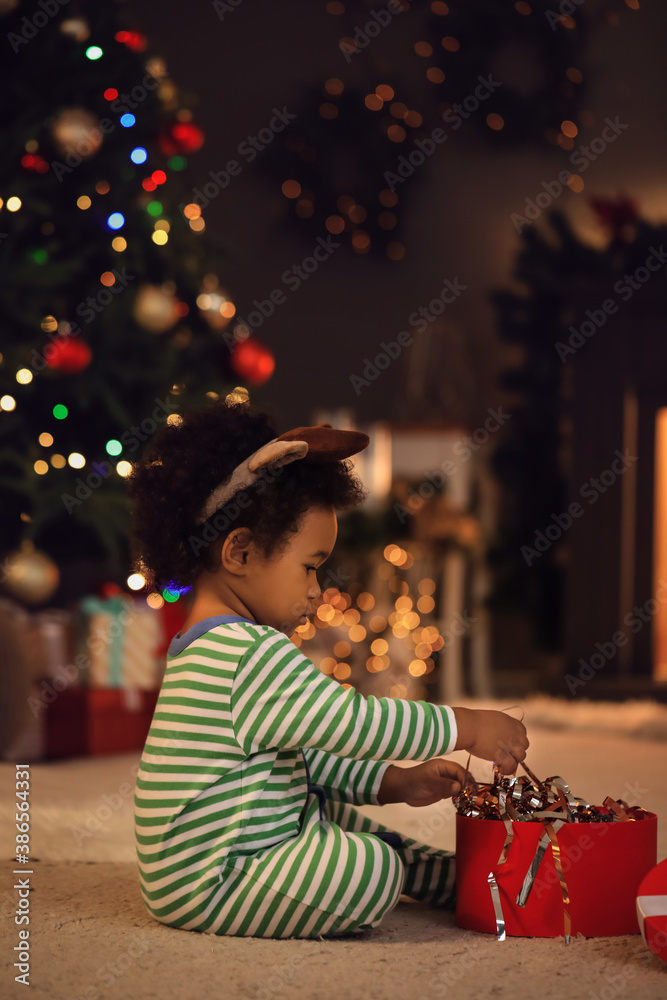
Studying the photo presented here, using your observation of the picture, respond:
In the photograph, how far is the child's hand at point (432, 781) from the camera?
3.82 ft

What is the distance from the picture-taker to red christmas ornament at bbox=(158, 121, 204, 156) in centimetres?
264

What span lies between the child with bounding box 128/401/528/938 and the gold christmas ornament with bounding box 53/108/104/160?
1.48 metres

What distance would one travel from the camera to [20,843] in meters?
1.48

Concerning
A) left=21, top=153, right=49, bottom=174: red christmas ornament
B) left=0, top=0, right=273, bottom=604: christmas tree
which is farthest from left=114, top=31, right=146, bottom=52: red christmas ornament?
left=21, top=153, right=49, bottom=174: red christmas ornament

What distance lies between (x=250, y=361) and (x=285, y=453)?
1519 millimetres

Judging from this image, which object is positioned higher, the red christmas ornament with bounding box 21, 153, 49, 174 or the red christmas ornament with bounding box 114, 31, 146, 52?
the red christmas ornament with bounding box 114, 31, 146, 52

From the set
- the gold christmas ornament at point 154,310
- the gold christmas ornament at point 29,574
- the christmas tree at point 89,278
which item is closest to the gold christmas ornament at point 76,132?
the christmas tree at point 89,278

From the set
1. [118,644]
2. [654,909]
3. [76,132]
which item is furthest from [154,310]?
[654,909]

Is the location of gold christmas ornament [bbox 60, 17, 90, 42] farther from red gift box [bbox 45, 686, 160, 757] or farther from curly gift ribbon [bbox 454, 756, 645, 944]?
curly gift ribbon [bbox 454, 756, 645, 944]

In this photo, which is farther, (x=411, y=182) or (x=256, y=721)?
(x=411, y=182)

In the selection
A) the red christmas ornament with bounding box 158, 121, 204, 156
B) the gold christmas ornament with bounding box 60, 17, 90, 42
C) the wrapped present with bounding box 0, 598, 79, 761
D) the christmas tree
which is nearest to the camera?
the wrapped present with bounding box 0, 598, 79, 761

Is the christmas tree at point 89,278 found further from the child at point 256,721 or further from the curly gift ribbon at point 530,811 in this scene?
the curly gift ribbon at point 530,811

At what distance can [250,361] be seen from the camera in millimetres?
2609

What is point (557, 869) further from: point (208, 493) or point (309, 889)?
point (208, 493)
